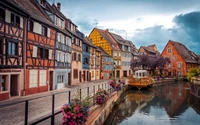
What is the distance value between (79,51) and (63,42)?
7725 millimetres

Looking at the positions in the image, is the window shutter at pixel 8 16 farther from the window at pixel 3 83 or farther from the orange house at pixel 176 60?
the orange house at pixel 176 60

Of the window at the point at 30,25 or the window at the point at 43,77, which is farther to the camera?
the window at the point at 43,77

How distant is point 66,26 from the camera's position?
30.3 meters

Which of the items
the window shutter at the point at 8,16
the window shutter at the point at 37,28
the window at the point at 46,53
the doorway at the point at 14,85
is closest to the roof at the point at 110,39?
the window at the point at 46,53

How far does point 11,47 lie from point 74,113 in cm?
1074

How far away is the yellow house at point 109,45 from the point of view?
173ft

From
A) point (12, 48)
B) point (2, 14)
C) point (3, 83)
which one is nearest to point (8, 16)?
point (2, 14)

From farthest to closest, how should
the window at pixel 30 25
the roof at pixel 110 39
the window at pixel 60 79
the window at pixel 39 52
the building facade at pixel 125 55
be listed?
1. the building facade at pixel 125 55
2. the roof at pixel 110 39
3. the window at pixel 60 79
4. the window at pixel 39 52
5. the window at pixel 30 25

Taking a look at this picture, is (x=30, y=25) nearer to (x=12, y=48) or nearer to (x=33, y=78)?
(x=12, y=48)

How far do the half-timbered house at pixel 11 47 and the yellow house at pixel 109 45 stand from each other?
36.6 m

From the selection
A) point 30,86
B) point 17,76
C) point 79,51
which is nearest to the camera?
point 17,76

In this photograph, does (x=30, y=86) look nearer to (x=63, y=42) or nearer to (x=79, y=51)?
(x=63, y=42)

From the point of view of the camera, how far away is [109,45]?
52.4m

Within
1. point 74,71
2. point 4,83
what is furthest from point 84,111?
point 74,71
